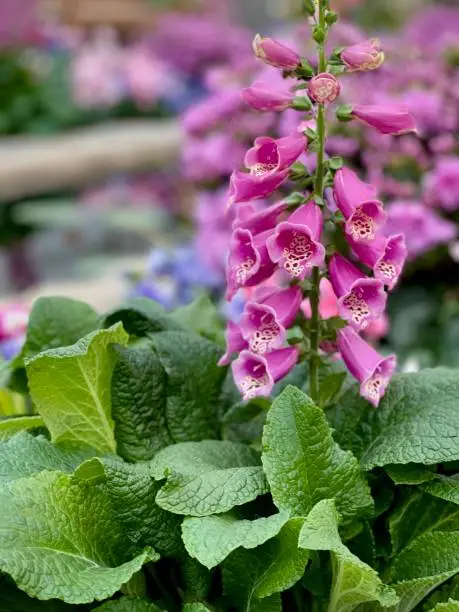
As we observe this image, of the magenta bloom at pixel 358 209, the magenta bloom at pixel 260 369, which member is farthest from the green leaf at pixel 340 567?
the magenta bloom at pixel 358 209

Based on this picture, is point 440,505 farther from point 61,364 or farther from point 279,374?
point 61,364

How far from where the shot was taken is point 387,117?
0.84 meters

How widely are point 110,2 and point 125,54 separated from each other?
1.02m

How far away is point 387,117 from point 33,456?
436 mm

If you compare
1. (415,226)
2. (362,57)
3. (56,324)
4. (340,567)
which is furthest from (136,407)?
(415,226)

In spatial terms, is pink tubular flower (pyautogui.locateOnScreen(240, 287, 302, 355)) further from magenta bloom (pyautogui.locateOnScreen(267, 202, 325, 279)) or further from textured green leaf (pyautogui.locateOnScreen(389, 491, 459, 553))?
textured green leaf (pyautogui.locateOnScreen(389, 491, 459, 553))

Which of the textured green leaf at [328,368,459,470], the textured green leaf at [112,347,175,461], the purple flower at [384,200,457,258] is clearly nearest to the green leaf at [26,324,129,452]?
the textured green leaf at [112,347,175,461]

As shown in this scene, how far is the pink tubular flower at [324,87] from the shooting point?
781 mm

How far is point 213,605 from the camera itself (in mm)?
843

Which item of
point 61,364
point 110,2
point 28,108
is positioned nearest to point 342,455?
Result: point 61,364

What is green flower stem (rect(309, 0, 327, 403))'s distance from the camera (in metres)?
0.81

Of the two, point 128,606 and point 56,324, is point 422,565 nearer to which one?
point 128,606

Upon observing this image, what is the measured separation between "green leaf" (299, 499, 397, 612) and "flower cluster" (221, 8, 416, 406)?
136mm

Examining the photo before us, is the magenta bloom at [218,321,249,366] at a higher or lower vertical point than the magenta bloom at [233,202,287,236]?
lower
